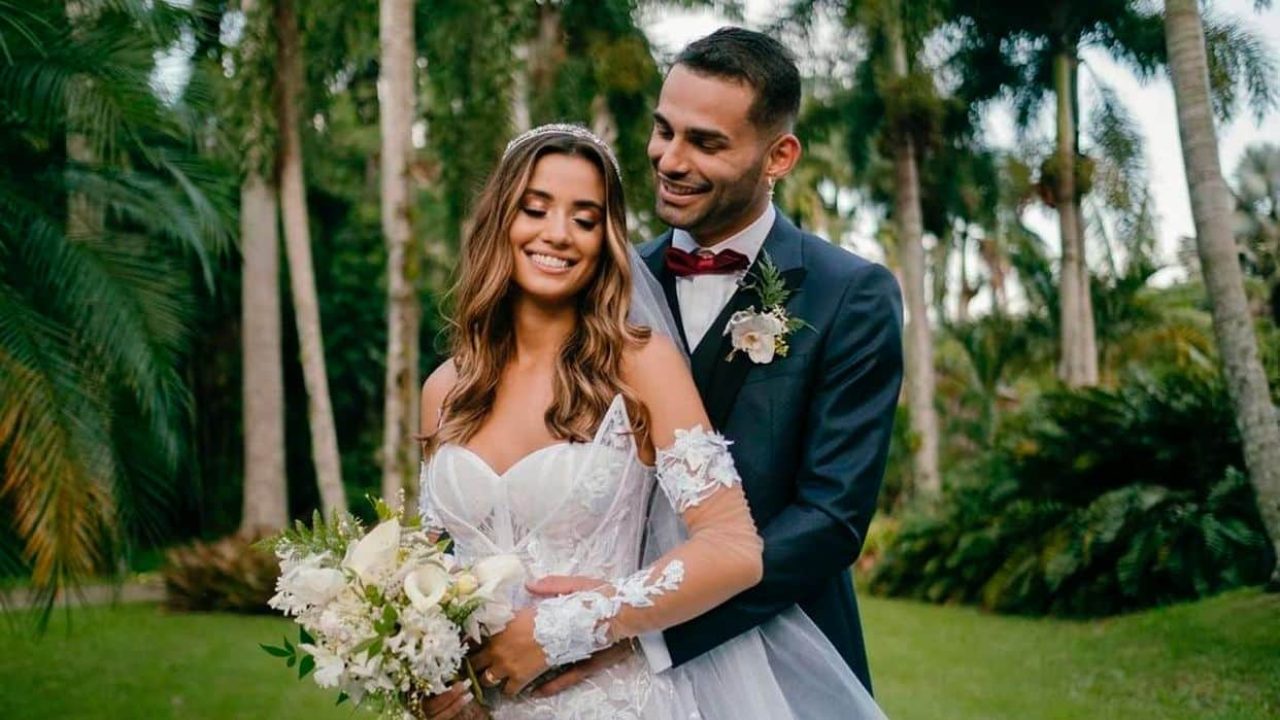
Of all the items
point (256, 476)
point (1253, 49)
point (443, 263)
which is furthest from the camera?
point (443, 263)

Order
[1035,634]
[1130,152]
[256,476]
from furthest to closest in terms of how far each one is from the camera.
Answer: [1130,152], [256,476], [1035,634]

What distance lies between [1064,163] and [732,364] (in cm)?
1792

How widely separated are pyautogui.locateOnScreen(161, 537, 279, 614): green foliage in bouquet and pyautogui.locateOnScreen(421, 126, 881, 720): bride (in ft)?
39.8

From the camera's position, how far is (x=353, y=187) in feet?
83.1

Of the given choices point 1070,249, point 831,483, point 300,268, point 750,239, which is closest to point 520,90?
point 300,268

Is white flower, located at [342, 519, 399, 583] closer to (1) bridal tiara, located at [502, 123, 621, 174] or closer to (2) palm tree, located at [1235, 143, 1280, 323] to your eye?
(1) bridal tiara, located at [502, 123, 621, 174]

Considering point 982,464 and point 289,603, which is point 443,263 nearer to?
point 982,464

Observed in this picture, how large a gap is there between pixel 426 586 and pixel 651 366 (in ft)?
2.17

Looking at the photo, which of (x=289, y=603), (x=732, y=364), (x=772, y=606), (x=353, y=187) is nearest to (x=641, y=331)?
(x=732, y=364)

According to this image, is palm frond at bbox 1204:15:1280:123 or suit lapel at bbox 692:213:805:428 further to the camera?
palm frond at bbox 1204:15:1280:123

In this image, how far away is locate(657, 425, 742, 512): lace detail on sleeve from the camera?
2.78 meters

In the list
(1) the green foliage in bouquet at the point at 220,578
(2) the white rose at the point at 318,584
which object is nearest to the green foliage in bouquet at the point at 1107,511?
(1) the green foliage in bouquet at the point at 220,578

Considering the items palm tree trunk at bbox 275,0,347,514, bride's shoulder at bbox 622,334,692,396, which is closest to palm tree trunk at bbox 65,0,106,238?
palm tree trunk at bbox 275,0,347,514

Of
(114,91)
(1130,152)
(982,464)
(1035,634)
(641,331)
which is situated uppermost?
(1130,152)
